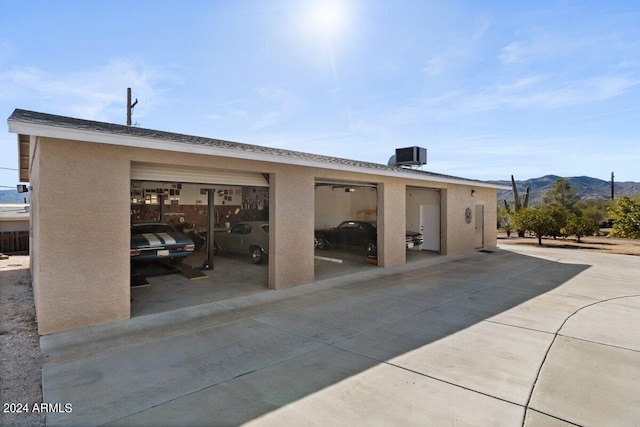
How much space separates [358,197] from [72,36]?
11828 millimetres

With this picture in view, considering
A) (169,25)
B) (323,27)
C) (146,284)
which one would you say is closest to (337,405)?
(146,284)

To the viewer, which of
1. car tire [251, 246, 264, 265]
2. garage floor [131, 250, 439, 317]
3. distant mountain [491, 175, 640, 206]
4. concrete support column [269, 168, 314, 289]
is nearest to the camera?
garage floor [131, 250, 439, 317]

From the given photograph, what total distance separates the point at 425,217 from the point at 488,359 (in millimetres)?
10449

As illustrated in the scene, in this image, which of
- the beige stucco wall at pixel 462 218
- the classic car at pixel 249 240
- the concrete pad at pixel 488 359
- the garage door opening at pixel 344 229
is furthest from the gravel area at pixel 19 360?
the beige stucco wall at pixel 462 218

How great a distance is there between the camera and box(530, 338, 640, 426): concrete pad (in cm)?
290

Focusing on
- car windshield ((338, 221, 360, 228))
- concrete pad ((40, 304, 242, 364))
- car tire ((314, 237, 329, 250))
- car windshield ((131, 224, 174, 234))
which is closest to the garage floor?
concrete pad ((40, 304, 242, 364))

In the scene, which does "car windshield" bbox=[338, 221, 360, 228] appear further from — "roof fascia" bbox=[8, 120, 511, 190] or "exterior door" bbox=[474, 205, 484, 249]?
"exterior door" bbox=[474, 205, 484, 249]

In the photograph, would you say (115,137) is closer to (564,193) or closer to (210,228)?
(210,228)

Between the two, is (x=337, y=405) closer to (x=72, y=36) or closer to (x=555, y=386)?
(x=555, y=386)

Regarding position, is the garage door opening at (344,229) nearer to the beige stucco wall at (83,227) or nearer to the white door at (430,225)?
the white door at (430,225)

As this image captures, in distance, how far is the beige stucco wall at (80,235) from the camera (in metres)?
4.83

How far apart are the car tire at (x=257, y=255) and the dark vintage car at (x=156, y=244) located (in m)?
2.34

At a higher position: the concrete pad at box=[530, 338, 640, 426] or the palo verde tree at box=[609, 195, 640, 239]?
the palo verde tree at box=[609, 195, 640, 239]

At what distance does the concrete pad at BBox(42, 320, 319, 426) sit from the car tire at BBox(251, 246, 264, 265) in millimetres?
5686
